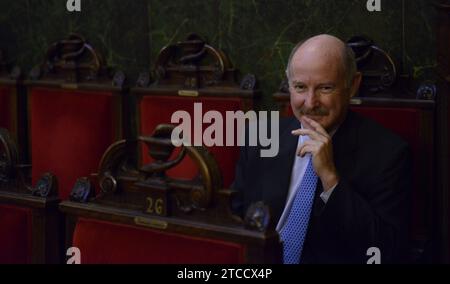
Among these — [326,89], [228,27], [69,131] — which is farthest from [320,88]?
[69,131]

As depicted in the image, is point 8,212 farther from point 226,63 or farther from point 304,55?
point 226,63

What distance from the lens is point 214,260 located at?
1.10 m

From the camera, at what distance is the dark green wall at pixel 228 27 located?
6.95ft

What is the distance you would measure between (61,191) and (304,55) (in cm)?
138

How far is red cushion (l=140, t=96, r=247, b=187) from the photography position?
232 cm

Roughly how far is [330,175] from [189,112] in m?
1.03

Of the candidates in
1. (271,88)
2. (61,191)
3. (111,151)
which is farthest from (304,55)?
(61,191)

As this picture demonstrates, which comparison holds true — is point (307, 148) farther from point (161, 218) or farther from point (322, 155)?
point (161, 218)

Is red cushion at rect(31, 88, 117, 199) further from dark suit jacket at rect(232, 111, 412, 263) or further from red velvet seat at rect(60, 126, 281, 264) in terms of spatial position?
red velvet seat at rect(60, 126, 281, 264)

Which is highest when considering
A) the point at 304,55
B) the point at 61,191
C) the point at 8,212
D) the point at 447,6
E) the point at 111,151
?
the point at 447,6

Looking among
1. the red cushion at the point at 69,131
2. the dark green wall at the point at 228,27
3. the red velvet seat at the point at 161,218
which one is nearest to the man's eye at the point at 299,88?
the red velvet seat at the point at 161,218

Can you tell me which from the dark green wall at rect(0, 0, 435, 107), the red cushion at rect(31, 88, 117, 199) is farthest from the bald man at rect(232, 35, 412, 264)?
the red cushion at rect(31, 88, 117, 199)

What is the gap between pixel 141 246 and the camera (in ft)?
3.86

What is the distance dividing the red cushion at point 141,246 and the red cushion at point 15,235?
137 mm
